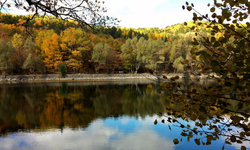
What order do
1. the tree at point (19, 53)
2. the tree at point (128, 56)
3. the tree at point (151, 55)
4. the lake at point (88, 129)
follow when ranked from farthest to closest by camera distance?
the tree at point (128, 56) → the tree at point (151, 55) → the tree at point (19, 53) → the lake at point (88, 129)

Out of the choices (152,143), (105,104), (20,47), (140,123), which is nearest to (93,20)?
(152,143)

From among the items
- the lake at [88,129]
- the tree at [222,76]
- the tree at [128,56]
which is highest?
the tree at [128,56]

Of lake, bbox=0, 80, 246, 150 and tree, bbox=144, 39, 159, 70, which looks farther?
tree, bbox=144, 39, 159, 70

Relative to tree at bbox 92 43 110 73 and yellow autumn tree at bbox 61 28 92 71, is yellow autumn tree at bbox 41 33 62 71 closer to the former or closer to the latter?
yellow autumn tree at bbox 61 28 92 71

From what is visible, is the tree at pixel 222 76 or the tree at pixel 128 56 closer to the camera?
the tree at pixel 222 76

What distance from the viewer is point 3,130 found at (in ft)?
36.7

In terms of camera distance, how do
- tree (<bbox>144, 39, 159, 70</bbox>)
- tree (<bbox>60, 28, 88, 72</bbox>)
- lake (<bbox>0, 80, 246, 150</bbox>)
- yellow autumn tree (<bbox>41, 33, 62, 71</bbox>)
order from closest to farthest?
lake (<bbox>0, 80, 246, 150</bbox>) < tree (<bbox>60, 28, 88, 72</bbox>) < yellow autumn tree (<bbox>41, 33, 62, 71</bbox>) < tree (<bbox>144, 39, 159, 70</bbox>)

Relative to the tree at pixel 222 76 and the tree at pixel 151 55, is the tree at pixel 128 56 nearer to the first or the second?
the tree at pixel 151 55

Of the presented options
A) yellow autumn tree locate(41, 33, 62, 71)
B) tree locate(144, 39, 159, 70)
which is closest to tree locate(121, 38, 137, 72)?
tree locate(144, 39, 159, 70)

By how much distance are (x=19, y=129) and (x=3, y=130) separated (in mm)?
798

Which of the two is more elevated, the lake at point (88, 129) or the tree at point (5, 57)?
the tree at point (5, 57)

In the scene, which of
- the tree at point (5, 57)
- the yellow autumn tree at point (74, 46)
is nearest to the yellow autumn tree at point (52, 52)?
the yellow autumn tree at point (74, 46)

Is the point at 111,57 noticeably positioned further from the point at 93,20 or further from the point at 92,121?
the point at 93,20

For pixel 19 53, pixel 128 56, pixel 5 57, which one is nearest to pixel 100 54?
pixel 128 56
